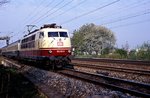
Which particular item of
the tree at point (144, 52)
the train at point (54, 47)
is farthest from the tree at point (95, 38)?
the train at point (54, 47)

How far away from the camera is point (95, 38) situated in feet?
280

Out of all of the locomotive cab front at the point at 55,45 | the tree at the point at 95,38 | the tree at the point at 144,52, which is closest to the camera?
the locomotive cab front at the point at 55,45

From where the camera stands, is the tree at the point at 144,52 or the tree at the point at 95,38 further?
the tree at the point at 95,38

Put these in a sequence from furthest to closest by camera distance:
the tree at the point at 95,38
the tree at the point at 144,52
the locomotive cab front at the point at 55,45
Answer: the tree at the point at 95,38
the tree at the point at 144,52
the locomotive cab front at the point at 55,45

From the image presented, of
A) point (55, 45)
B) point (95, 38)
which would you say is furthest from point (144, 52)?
point (95, 38)

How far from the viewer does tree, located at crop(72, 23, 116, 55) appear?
7950 centimetres

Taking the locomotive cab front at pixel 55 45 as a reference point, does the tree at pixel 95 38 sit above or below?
above

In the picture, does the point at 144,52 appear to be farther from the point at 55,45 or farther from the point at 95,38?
the point at 95,38

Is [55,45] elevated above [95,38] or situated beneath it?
situated beneath

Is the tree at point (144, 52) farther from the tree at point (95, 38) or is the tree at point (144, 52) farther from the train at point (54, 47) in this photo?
the tree at point (95, 38)

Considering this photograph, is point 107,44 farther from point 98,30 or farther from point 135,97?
point 135,97

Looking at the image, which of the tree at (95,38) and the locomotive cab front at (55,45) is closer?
the locomotive cab front at (55,45)

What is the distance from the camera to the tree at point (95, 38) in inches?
3130

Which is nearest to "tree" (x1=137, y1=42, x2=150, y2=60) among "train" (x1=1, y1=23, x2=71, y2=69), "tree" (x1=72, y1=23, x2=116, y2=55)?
"train" (x1=1, y1=23, x2=71, y2=69)
